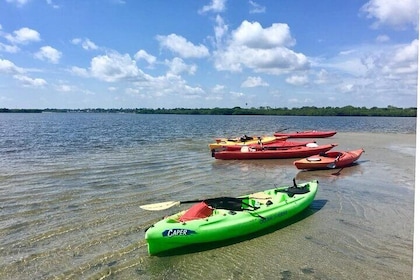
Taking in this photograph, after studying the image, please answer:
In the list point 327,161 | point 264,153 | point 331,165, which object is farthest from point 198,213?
point 264,153

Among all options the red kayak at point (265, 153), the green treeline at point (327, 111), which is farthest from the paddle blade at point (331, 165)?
the green treeline at point (327, 111)

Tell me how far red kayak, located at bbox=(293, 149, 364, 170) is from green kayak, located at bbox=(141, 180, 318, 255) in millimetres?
6488

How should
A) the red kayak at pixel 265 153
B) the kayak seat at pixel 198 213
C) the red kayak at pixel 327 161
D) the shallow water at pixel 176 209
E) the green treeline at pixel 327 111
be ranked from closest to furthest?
1. the shallow water at pixel 176 209
2. the kayak seat at pixel 198 213
3. the red kayak at pixel 327 161
4. the red kayak at pixel 265 153
5. the green treeline at pixel 327 111

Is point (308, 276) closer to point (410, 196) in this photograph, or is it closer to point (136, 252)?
point (136, 252)

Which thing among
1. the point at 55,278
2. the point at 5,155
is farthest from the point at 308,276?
the point at 5,155

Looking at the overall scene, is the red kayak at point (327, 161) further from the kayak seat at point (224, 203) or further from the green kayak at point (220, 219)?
the kayak seat at point (224, 203)

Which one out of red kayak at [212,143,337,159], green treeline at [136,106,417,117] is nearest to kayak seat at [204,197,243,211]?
red kayak at [212,143,337,159]

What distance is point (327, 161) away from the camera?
16.2 m

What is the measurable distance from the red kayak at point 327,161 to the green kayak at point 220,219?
21.3 ft

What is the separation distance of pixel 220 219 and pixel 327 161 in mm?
10287

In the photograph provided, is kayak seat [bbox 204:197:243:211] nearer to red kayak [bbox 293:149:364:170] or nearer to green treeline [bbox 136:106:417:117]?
red kayak [bbox 293:149:364:170]

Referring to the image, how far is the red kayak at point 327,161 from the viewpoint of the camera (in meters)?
15.9

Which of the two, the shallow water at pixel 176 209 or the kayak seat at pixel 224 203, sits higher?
the kayak seat at pixel 224 203

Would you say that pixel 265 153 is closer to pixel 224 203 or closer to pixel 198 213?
pixel 224 203
